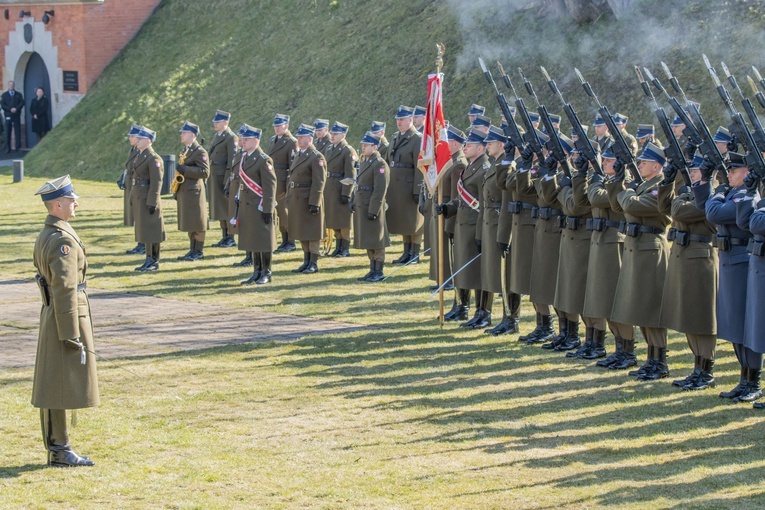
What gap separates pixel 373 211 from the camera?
16.7 meters

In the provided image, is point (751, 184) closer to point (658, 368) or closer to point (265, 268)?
point (658, 368)

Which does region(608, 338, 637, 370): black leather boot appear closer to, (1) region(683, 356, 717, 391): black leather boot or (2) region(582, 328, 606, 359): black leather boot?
(2) region(582, 328, 606, 359): black leather boot

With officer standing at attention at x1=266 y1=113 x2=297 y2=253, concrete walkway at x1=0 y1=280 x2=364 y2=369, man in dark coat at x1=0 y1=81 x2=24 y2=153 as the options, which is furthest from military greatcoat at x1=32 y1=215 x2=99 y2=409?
man in dark coat at x1=0 y1=81 x2=24 y2=153

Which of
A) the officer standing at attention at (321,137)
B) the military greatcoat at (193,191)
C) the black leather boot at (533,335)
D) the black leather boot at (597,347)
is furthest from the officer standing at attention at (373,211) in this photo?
the black leather boot at (597,347)

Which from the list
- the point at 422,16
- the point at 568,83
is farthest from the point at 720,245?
the point at 422,16

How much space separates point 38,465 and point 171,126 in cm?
2512

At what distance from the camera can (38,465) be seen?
8.38 meters

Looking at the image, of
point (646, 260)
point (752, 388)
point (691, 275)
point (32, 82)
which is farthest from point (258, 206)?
point (32, 82)

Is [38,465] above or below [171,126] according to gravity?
below

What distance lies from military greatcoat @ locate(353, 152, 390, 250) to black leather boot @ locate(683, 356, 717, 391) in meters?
7.08

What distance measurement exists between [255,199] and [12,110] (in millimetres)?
24491

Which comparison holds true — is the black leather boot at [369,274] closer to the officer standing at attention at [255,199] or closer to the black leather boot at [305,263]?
the black leather boot at [305,263]

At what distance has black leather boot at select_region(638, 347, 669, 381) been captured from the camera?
1067 cm

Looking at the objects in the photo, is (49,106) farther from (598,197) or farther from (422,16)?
(598,197)
